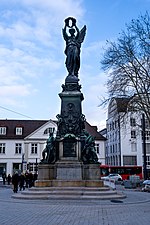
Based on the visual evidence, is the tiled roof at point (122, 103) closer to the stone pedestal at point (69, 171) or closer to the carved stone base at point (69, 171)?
the carved stone base at point (69, 171)

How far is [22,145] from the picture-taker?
185ft

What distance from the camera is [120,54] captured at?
28.6 m

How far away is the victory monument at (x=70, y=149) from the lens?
1931 centimetres

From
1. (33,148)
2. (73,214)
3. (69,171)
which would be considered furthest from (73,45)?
(33,148)

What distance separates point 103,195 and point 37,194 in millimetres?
3451

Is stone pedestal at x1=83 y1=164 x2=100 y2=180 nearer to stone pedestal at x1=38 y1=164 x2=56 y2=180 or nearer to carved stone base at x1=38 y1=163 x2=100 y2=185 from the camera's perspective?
carved stone base at x1=38 y1=163 x2=100 y2=185

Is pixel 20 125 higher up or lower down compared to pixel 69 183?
higher up

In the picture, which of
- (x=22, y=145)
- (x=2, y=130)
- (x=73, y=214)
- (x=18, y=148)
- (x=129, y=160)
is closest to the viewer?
(x=73, y=214)

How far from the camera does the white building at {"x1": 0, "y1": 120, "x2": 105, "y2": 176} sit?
55.3 metres

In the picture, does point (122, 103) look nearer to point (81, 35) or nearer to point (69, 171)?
point (81, 35)

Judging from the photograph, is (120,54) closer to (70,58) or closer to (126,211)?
(70,58)

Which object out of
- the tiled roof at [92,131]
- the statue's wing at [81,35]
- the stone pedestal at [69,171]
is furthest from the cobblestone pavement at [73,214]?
the tiled roof at [92,131]

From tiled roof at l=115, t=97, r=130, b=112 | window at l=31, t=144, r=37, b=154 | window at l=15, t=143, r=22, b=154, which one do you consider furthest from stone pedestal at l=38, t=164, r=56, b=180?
window at l=15, t=143, r=22, b=154

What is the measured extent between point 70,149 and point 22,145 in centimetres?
3738
